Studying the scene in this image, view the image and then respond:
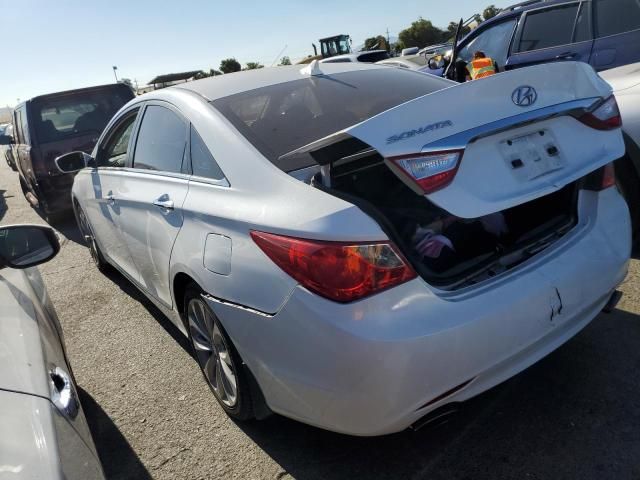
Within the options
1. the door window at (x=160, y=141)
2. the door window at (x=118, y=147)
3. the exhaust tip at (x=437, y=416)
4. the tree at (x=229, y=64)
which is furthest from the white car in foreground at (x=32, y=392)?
the tree at (x=229, y=64)

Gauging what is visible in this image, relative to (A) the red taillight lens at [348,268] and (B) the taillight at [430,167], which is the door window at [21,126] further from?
(B) the taillight at [430,167]

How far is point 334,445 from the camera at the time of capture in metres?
2.52

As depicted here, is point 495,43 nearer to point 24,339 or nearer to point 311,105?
point 311,105

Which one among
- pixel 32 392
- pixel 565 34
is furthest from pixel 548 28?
pixel 32 392

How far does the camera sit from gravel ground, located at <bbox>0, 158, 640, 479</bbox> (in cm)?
227

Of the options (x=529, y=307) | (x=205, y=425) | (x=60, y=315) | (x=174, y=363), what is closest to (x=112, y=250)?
(x=60, y=315)

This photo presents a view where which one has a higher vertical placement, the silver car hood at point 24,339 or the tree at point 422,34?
the silver car hood at point 24,339

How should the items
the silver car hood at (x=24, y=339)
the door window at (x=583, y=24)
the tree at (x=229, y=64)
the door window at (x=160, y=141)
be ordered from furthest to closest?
the tree at (x=229, y=64), the door window at (x=583, y=24), the door window at (x=160, y=141), the silver car hood at (x=24, y=339)

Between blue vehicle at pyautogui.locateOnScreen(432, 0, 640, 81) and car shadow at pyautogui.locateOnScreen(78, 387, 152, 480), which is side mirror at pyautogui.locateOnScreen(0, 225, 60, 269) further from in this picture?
blue vehicle at pyautogui.locateOnScreen(432, 0, 640, 81)

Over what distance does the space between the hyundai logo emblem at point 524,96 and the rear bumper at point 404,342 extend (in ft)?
2.04

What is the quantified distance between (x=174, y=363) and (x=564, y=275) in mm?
2412

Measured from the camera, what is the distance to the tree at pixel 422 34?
177 ft

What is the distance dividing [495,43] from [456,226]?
5.15 meters

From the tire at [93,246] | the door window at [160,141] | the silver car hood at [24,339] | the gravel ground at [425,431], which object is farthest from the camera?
the tire at [93,246]
